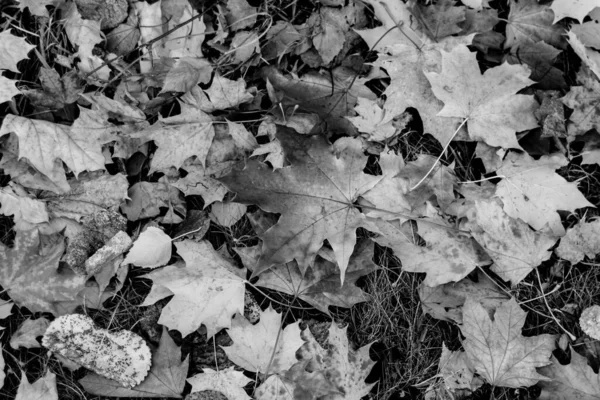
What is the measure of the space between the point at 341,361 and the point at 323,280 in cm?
30

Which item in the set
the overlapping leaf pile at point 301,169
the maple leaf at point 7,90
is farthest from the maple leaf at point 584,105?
the maple leaf at point 7,90

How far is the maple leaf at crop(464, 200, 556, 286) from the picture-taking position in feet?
7.00

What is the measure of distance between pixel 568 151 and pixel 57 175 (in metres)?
1.91

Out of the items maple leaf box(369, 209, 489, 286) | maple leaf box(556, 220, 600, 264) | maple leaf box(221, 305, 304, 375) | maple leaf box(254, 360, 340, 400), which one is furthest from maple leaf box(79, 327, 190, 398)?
maple leaf box(556, 220, 600, 264)

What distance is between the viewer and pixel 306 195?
206 cm

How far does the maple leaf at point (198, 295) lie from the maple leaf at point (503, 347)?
2.74 ft

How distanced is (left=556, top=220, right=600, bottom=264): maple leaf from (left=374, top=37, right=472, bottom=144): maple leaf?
57 cm

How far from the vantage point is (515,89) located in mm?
2113

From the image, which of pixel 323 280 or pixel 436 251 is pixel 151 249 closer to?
pixel 323 280

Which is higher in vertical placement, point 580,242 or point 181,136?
point 181,136

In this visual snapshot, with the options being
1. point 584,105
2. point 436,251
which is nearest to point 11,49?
point 436,251

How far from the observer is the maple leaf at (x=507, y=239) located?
7.00 ft

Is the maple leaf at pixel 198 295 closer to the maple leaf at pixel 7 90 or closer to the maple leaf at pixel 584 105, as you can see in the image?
the maple leaf at pixel 7 90

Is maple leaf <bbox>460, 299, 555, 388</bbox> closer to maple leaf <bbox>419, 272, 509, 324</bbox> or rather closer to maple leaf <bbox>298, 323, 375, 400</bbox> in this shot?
maple leaf <bbox>419, 272, 509, 324</bbox>
